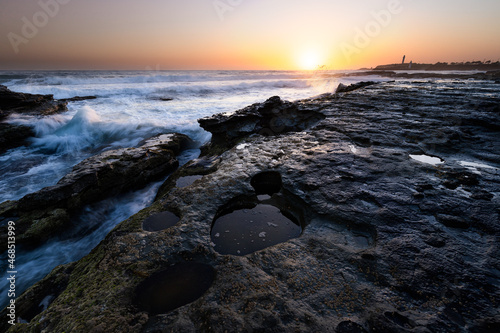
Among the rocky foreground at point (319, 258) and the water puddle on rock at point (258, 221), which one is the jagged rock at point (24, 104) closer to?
the rocky foreground at point (319, 258)

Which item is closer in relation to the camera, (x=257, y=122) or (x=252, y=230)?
(x=252, y=230)

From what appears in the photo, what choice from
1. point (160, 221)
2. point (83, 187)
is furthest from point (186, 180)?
point (83, 187)

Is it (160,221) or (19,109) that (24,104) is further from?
(160,221)

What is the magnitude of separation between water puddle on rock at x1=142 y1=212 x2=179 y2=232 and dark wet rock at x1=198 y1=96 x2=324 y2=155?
4396 millimetres

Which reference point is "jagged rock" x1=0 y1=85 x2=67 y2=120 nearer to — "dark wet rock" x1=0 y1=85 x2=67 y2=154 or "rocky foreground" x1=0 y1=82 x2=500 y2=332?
"dark wet rock" x1=0 y1=85 x2=67 y2=154

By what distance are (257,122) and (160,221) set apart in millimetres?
5927

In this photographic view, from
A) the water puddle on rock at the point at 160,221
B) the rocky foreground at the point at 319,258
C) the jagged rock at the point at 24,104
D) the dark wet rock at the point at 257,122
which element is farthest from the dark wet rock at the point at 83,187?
the jagged rock at the point at 24,104

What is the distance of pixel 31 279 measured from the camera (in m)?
4.34

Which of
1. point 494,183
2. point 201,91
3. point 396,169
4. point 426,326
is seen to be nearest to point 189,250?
point 426,326

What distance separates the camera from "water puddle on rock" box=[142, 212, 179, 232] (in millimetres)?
3483

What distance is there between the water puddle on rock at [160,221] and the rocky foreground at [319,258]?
0.05 meters

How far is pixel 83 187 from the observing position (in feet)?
18.0

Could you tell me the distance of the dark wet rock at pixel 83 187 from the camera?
4.80 metres

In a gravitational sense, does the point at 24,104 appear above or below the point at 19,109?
above
